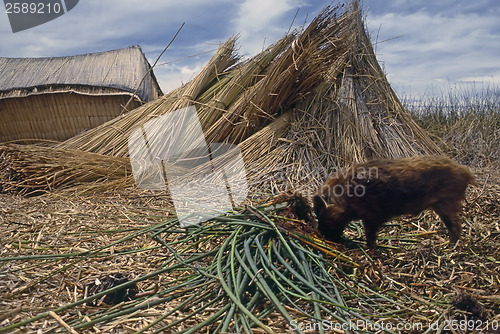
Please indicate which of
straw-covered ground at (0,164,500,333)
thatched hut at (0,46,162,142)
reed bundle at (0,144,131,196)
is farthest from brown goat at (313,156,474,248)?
thatched hut at (0,46,162,142)

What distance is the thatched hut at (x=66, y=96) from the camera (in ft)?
25.5

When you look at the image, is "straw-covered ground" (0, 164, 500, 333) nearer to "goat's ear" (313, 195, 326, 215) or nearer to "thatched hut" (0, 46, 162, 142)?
"goat's ear" (313, 195, 326, 215)

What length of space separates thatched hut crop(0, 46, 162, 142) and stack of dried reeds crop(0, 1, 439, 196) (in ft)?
8.56

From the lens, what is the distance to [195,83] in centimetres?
564

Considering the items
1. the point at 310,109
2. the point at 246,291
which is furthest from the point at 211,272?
the point at 310,109

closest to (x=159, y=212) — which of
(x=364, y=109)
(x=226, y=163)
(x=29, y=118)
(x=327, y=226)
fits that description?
(x=226, y=163)

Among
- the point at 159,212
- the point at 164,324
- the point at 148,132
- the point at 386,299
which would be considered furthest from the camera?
the point at 148,132

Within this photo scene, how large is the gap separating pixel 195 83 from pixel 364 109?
2.34 metres

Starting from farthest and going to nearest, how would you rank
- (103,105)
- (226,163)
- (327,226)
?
(103,105) → (226,163) → (327,226)

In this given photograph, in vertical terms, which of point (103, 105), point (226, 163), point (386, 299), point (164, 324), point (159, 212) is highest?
point (103, 105)

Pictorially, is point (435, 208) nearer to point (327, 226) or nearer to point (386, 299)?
point (327, 226)

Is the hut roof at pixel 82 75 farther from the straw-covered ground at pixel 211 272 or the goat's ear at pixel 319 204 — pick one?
the goat's ear at pixel 319 204

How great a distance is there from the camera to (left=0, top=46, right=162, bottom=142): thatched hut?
7.78 metres

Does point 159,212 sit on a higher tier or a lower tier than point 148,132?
lower
